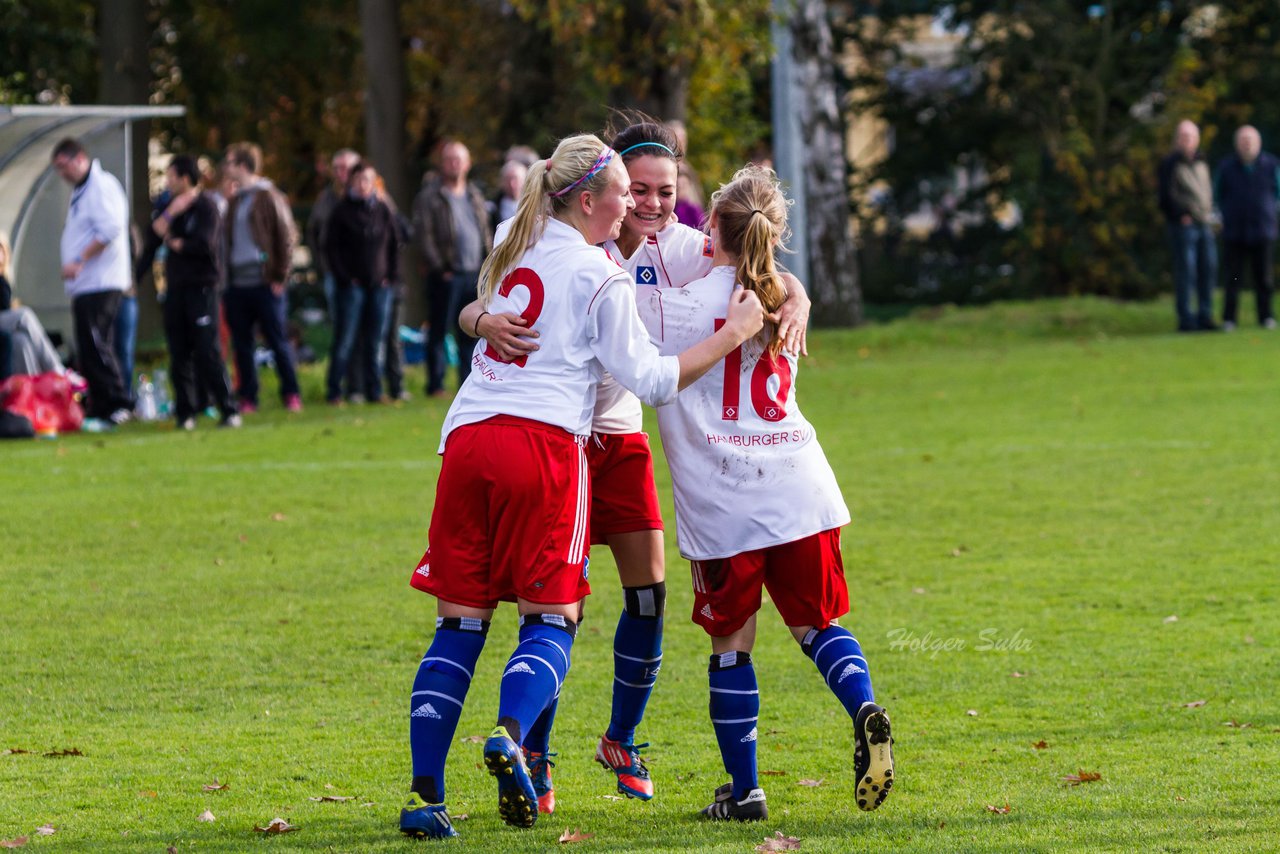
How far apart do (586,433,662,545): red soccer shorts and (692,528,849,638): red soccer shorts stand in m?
0.27

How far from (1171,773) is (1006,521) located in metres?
4.74

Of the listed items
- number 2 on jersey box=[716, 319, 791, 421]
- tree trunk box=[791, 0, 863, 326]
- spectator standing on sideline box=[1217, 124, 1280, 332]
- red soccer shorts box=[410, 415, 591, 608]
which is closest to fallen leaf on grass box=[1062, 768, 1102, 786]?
number 2 on jersey box=[716, 319, 791, 421]

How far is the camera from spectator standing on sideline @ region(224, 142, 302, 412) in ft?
49.3

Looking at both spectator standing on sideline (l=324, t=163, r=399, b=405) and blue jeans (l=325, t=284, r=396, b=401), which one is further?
blue jeans (l=325, t=284, r=396, b=401)

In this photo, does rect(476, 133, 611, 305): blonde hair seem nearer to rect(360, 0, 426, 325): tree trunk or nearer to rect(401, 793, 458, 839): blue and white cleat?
rect(401, 793, 458, 839): blue and white cleat

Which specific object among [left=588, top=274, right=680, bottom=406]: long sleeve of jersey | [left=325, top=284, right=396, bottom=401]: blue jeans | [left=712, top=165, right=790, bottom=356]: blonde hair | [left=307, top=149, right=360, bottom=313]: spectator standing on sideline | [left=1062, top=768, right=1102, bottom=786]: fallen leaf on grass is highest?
[left=307, top=149, right=360, bottom=313]: spectator standing on sideline

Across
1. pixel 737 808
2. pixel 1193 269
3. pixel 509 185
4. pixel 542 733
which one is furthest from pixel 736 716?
pixel 1193 269

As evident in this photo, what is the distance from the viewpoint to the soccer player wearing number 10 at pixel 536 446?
457 cm

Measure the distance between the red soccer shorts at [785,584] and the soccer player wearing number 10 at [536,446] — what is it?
0.43 metres

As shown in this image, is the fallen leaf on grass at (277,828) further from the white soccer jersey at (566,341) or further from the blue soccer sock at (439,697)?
the white soccer jersey at (566,341)

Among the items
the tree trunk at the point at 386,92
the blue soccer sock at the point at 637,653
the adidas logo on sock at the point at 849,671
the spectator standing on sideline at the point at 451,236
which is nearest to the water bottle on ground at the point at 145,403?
the spectator standing on sideline at the point at 451,236

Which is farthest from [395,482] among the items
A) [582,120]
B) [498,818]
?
[582,120]

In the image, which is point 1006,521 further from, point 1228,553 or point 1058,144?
point 1058,144

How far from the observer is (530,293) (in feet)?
15.3
